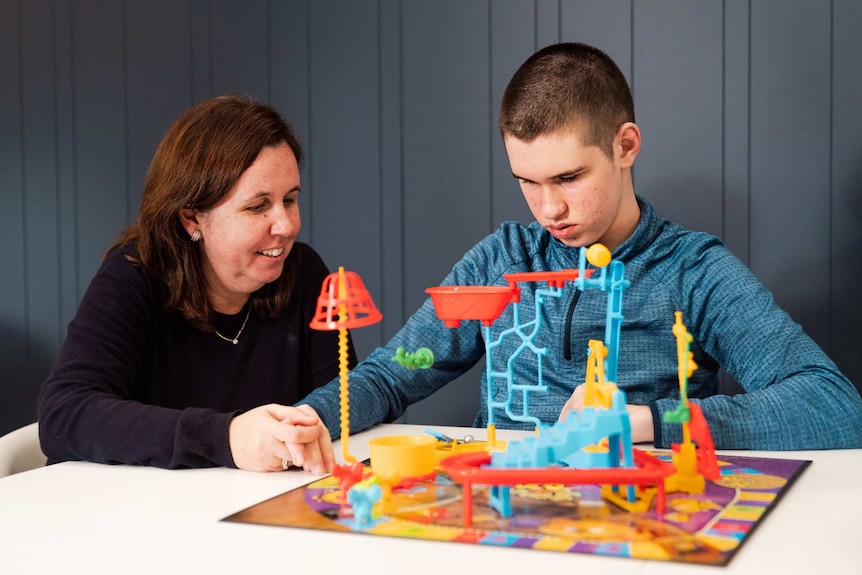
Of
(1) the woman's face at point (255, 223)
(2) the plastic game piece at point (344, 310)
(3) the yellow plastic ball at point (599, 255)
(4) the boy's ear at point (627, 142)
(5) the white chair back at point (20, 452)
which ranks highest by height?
(4) the boy's ear at point (627, 142)

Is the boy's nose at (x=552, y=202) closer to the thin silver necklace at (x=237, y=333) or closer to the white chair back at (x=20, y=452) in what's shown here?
the thin silver necklace at (x=237, y=333)

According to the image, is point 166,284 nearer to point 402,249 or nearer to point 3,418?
point 402,249

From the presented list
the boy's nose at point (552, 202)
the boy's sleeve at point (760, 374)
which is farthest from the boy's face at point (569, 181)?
the boy's sleeve at point (760, 374)

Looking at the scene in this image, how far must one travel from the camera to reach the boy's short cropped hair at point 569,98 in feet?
4.37

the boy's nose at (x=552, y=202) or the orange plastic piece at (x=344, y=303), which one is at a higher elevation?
the boy's nose at (x=552, y=202)

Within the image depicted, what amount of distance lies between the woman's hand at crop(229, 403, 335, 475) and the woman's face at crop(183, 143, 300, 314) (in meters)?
0.44

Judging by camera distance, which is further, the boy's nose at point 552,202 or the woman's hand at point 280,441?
the boy's nose at point 552,202

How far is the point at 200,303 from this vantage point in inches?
58.1

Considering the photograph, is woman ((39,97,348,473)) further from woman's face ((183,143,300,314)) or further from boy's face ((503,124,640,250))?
boy's face ((503,124,640,250))

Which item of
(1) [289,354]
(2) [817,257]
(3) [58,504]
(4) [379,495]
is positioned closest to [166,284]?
(1) [289,354]

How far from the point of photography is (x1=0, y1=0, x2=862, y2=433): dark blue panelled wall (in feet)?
6.07

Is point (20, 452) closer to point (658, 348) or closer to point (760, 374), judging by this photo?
point (658, 348)

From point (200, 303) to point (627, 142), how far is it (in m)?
0.74

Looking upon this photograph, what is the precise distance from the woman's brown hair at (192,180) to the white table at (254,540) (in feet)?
1.60
